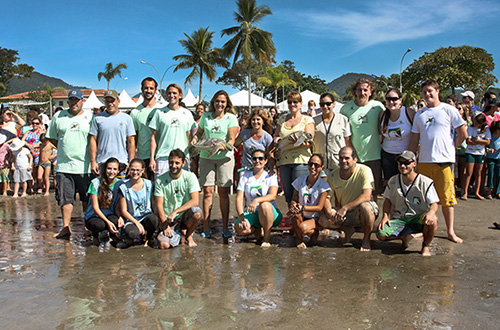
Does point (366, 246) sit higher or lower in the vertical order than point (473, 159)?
lower

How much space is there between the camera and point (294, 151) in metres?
5.44

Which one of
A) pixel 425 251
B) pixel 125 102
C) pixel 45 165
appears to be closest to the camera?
pixel 425 251

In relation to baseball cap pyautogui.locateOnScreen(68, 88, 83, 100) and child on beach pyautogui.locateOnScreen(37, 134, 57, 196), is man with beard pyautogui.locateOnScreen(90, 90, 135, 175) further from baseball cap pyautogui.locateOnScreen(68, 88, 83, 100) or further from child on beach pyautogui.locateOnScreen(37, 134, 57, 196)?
child on beach pyautogui.locateOnScreen(37, 134, 57, 196)

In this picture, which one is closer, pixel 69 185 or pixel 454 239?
Result: pixel 454 239

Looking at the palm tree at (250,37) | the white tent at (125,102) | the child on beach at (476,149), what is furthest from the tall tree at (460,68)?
the child on beach at (476,149)

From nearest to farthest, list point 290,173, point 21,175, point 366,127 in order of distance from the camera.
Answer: point 366,127, point 290,173, point 21,175

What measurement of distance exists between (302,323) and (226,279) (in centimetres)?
111

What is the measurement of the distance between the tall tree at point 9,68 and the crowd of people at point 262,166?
62.1 m

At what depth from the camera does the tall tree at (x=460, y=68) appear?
121 ft

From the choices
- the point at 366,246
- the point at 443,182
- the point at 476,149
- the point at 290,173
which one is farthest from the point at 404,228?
the point at 476,149

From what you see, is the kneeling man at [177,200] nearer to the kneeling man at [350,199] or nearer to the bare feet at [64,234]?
the bare feet at [64,234]

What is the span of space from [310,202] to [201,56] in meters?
34.3

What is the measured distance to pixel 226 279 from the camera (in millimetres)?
3811

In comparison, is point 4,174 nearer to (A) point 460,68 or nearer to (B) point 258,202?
(B) point 258,202
